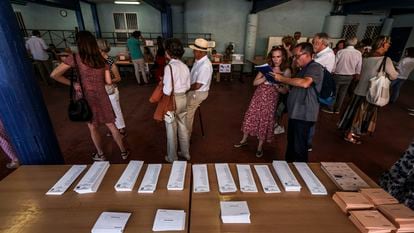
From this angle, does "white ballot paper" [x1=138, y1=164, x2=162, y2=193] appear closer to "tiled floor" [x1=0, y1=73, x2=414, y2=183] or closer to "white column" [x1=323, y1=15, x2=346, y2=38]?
"tiled floor" [x1=0, y1=73, x2=414, y2=183]

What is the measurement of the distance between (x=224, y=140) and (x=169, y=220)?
7.25 ft

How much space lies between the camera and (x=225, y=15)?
24.5 feet

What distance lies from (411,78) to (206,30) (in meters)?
8.02

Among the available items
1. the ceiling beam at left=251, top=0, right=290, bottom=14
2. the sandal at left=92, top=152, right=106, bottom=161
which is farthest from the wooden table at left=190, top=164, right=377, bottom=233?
the ceiling beam at left=251, top=0, right=290, bottom=14

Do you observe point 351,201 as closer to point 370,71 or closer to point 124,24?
point 370,71

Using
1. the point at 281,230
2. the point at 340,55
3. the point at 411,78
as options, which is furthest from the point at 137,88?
the point at 411,78

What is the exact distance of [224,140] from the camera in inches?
120

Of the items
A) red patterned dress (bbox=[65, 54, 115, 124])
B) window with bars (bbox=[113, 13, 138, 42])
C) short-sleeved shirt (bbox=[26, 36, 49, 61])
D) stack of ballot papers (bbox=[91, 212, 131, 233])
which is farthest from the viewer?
window with bars (bbox=[113, 13, 138, 42])

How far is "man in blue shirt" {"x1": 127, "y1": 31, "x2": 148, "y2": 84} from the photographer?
550 cm

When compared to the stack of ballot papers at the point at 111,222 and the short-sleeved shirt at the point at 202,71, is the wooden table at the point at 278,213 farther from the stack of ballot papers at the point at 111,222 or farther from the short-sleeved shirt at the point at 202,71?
the short-sleeved shirt at the point at 202,71

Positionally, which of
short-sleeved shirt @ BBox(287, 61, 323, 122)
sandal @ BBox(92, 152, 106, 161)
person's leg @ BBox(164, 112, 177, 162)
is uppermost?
short-sleeved shirt @ BBox(287, 61, 323, 122)

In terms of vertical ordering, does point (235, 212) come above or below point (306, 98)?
below

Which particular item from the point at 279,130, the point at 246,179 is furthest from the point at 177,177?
the point at 279,130

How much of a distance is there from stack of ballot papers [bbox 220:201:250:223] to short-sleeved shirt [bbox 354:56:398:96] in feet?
9.36
